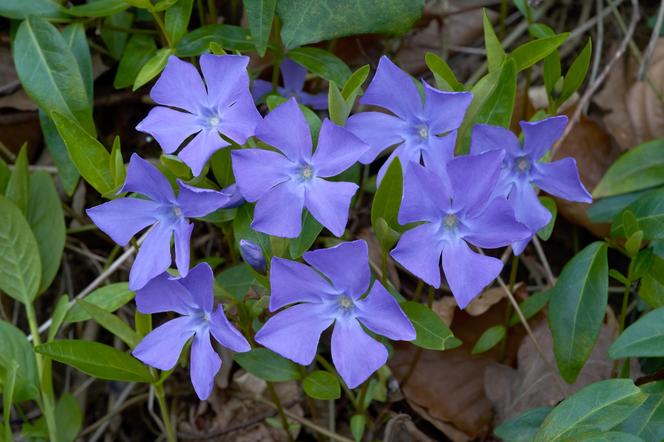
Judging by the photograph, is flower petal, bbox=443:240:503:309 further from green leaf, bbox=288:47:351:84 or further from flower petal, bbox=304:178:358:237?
green leaf, bbox=288:47:351:84

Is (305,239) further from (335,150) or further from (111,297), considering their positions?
(111,297)

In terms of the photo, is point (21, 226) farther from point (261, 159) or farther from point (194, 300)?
point (261, 159)

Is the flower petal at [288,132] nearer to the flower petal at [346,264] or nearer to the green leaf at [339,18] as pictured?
the flower petal at [346,264]

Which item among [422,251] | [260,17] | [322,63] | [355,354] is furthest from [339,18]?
[355,354]

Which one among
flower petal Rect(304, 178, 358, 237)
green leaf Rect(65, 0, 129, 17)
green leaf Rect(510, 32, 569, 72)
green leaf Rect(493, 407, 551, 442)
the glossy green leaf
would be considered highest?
green leaf Rect(510, 32, 569, 72)

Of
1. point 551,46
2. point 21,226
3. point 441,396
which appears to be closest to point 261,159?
point 551,46

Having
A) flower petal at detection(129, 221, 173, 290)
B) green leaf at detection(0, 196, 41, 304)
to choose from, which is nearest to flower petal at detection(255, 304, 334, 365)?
flower petal at detection(129, 221, 173, 290)
